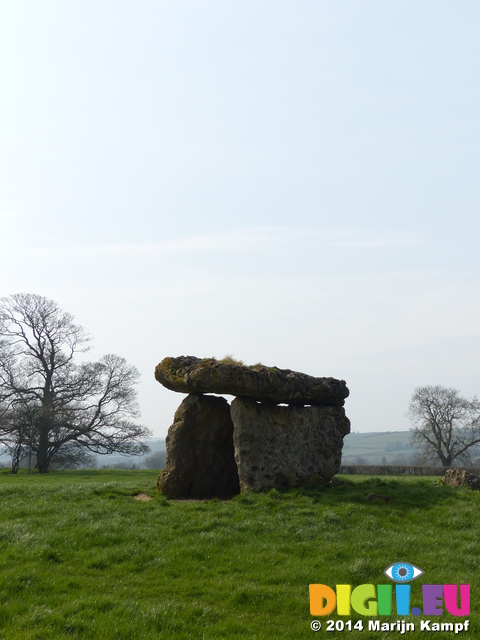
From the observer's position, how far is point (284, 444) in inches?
711

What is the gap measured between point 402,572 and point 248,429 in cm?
786

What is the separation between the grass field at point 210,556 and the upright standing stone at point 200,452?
1871 mm

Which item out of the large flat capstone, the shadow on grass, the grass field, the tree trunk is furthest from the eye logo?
the tree trunk

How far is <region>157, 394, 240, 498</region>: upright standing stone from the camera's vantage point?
18438mm

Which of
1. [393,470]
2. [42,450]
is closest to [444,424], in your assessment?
[393,470]

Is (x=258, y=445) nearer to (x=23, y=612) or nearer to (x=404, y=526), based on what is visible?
(x=404, y=526)

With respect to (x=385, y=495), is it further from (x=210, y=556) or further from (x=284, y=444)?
(x=210, y=556)

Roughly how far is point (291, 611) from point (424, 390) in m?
45.8

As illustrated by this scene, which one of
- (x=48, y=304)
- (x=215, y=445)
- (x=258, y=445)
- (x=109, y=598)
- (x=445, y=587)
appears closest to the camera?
(x=109, y=598)

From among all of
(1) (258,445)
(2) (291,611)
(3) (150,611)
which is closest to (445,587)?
(2) (291,611)

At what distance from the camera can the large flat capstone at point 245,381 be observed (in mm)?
17297

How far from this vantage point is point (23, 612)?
7789 millimetres

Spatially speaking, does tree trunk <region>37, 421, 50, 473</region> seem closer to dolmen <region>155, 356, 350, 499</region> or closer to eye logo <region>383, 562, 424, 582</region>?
dolmen <region>155, 356, 350, 499</region>

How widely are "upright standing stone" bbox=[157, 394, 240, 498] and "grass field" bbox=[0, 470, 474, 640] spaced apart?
187 centimetres
